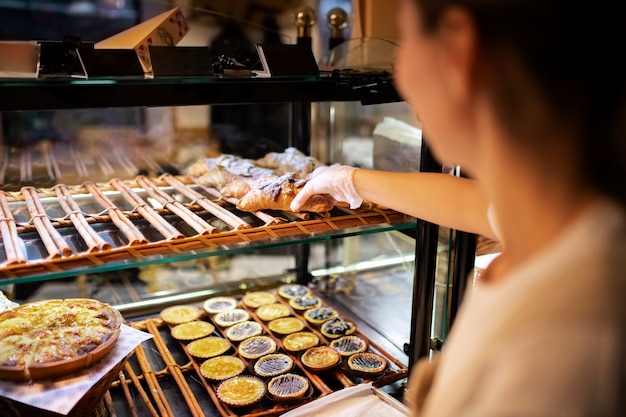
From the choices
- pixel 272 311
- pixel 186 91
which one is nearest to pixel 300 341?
pixel 272 311

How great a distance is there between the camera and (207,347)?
2.07 meters

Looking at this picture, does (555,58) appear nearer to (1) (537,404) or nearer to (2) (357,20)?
(1) (537,404)

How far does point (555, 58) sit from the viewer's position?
65 cm

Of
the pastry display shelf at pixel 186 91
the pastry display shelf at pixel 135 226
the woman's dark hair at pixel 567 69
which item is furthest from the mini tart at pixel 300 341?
the woman's dark hair at pixel 567 69

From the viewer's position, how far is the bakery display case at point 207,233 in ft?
4.82

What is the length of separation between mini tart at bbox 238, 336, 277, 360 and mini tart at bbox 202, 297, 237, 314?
0.81ft

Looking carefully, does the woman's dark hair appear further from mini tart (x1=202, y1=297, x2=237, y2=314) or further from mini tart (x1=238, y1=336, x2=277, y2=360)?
mini tart (x1=202, y1=297, x2=237, y2=314)

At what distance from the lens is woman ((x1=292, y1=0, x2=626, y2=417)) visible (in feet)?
2.13

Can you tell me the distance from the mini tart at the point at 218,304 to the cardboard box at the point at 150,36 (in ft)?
3.31

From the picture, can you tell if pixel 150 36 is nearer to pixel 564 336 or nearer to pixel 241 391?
pixel 241 391

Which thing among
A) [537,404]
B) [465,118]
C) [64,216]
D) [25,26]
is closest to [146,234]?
[64,216]

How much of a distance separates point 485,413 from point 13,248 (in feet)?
3.66

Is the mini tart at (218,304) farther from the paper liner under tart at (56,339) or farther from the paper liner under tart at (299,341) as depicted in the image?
the paper liner under tart at (56,339)

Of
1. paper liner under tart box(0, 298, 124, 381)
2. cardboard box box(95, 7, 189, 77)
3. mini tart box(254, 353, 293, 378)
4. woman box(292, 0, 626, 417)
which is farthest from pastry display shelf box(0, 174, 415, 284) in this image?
woman box(292, 0, 626, 417)
